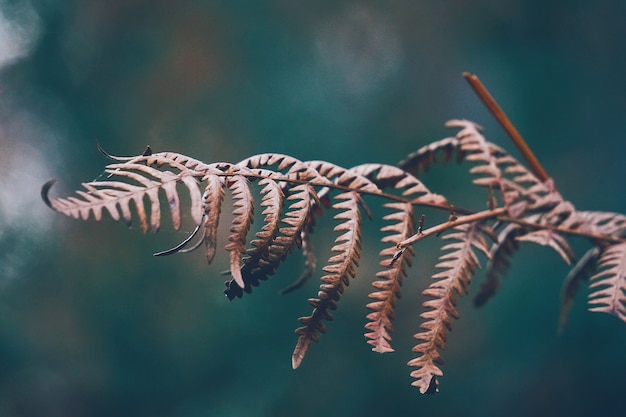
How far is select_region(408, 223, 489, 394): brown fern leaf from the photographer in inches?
18.2

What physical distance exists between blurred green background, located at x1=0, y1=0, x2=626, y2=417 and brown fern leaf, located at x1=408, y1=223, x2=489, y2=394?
0.70m

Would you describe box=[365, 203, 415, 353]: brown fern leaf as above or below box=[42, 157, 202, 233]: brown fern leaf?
below

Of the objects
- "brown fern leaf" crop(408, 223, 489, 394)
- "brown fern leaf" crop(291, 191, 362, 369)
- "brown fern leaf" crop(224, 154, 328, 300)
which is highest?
"brown fern leaf" crop(224, 154, 328, 300)

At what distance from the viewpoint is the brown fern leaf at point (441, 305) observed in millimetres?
462

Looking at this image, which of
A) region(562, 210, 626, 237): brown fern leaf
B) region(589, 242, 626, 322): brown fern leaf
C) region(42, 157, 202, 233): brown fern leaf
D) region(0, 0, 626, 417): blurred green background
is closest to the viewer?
region(42, 157, 202, 233): brown fern leaf

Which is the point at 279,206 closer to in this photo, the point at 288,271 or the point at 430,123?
the point at 288,271

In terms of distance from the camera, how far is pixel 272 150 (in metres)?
1.27

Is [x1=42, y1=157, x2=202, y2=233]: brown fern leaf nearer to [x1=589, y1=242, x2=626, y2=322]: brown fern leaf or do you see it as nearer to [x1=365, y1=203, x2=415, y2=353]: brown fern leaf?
[x1=365, y1=203, x2=415, y2=353]: brown fern leaf

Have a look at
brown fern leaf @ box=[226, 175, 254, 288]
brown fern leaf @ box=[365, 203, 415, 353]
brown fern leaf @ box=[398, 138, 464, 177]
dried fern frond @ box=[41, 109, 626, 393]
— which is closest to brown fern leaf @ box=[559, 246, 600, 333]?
dried fern frond @ box=[41, 109, 626, 393]

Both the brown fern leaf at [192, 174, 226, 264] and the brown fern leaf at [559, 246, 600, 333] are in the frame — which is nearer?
the brown fern leaf at [192, 174, 226, 264]

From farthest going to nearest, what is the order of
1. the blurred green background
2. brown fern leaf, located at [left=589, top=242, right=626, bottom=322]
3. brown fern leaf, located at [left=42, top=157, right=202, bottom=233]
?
the blurred green background → brown fern leaf, located at [left=589, top=242, right=626, bottom=322] → brown fern leaf, located at [left=42, top=157, right=202, bottom=233]

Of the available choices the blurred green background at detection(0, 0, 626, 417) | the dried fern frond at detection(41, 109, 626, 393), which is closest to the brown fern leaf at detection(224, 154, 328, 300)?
the dried fern frond at detection(41, 109, 626, 393)

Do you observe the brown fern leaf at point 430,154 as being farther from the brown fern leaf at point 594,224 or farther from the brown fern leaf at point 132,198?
the brown fern leaf at point 132,198

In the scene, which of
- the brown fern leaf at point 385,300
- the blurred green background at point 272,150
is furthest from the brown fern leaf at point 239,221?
the blurred green background at point 272,150
